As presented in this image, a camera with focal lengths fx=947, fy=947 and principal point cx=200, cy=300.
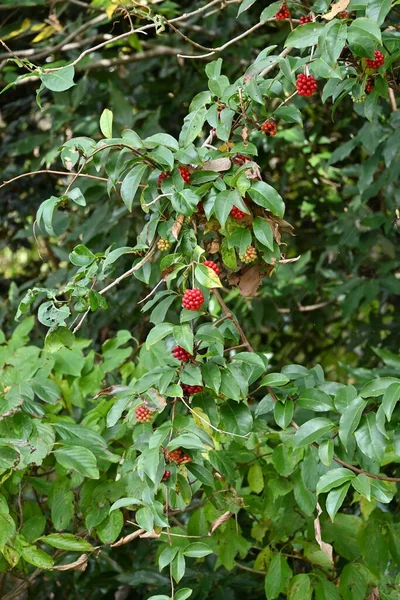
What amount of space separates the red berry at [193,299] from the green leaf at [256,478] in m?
0.56

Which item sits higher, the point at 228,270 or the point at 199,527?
the point at 228,270

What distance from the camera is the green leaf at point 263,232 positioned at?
48.9 inches

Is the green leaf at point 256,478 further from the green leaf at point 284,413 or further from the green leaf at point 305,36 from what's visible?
the green leaf at point 305,36

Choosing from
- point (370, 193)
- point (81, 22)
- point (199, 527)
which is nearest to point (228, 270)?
point (199, 527)

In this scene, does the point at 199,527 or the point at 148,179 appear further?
the point at 199,527

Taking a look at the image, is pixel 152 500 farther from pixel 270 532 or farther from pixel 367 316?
pixel 367 316

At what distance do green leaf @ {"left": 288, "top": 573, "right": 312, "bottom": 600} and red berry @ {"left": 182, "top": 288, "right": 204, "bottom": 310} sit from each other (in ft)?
1.87

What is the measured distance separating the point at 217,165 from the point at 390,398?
1.28 ft

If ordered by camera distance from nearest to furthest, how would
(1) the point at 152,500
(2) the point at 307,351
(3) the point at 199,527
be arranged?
1. (1) the point at 152,500
2. (3) the point at 199,527
3. (2) the point at 307,351

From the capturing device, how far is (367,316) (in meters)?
3.03

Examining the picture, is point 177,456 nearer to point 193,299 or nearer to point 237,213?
point 193,299

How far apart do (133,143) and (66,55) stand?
1860 mm

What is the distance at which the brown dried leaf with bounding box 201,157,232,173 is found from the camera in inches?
50.3

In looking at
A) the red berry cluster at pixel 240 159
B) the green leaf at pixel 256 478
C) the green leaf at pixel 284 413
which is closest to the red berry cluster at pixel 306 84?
the red berry cluster at pixel 240 159
